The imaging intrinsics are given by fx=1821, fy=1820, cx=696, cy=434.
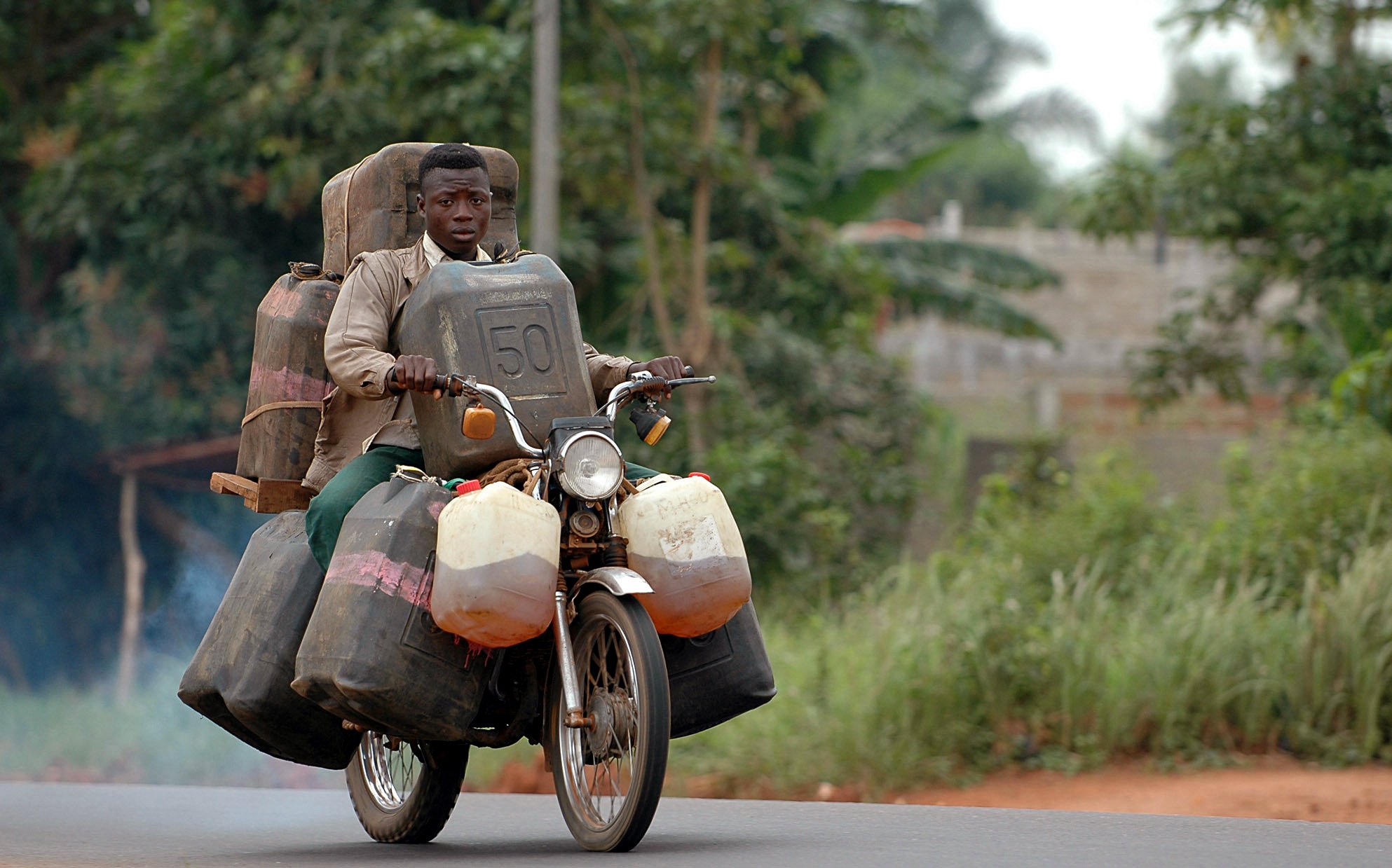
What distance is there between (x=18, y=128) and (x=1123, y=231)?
39.2ft

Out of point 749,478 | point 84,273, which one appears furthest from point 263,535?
point 84,273

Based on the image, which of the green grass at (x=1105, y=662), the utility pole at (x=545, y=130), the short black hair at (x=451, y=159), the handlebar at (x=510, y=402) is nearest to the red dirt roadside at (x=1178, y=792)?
the green grass at (x=1105, y=662)

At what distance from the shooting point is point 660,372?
584cm

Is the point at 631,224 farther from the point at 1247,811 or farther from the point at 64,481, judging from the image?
the point at 1247,811

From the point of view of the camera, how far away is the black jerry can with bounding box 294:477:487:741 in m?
5.40

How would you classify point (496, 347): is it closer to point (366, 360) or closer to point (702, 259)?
point (366, 360)

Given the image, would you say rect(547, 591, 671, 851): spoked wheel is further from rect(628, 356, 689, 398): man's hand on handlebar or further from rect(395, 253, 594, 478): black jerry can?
rect(628, 356, 689, 398): man's hand on handlebar

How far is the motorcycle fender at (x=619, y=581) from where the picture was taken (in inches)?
205

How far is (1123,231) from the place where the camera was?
17.7 metres

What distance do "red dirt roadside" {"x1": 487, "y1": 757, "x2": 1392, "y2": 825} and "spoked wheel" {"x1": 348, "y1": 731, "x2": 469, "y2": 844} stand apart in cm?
305

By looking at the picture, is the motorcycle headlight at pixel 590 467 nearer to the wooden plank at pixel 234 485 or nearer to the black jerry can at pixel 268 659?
the black jerry can at pixel 268 659

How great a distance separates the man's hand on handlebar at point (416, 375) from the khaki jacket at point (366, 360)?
8 cm

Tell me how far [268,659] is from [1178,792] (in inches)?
203

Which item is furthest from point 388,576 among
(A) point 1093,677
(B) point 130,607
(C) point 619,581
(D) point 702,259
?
(B) point 130,607
